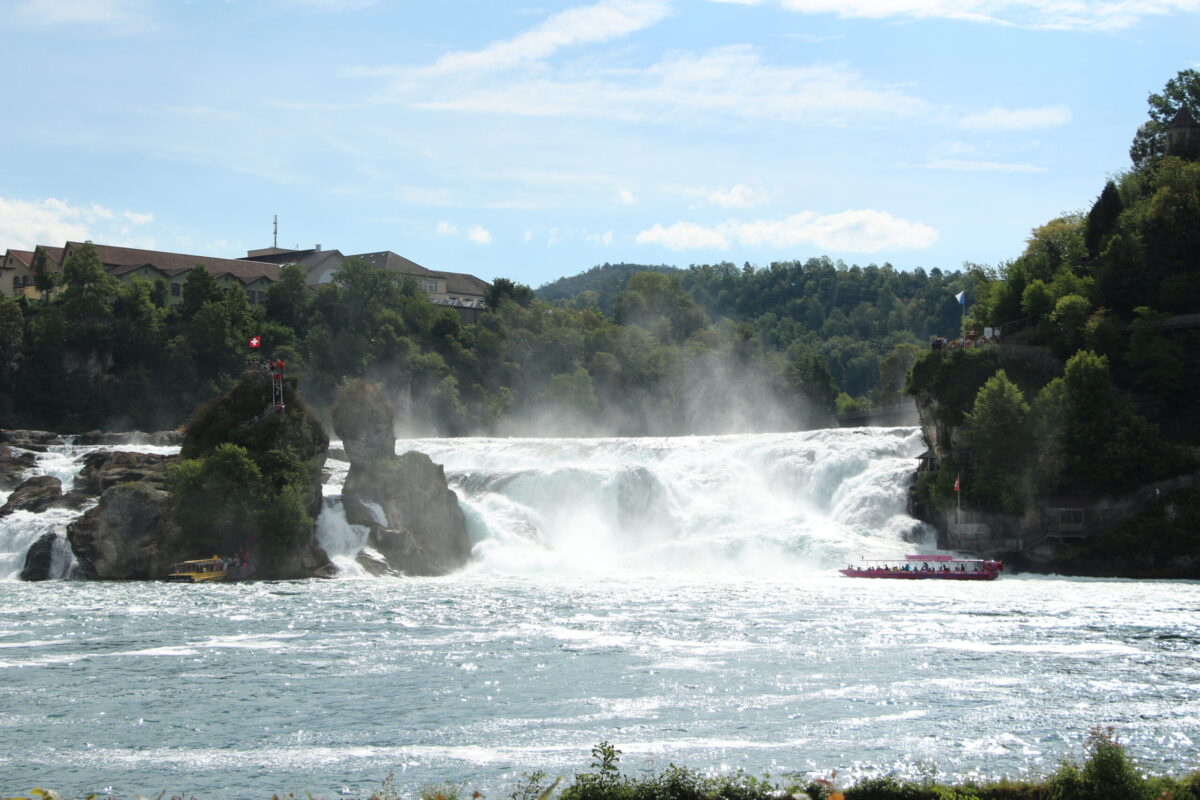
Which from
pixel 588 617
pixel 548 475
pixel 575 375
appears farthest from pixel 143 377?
pixel 588 617

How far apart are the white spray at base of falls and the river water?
30 centimetres

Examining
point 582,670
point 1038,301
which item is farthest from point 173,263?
point 582,670

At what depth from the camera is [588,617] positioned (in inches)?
1652

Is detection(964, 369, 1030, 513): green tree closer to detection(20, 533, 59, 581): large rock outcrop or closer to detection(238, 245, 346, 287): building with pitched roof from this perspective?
detection(20, 533, 59, 581): large rock outcrop

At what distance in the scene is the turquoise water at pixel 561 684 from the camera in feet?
79.4

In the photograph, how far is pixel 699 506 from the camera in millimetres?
64375

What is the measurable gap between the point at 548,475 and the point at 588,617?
23724 millimetres

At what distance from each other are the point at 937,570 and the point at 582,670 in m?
25.1

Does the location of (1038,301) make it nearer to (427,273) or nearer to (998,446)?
(998,446)

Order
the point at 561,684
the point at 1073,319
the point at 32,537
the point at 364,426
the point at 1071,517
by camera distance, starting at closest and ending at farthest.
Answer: the point at 561,684
the point at 32,537
the point at 1071,517
the point at 364,426
the point at 1073,319

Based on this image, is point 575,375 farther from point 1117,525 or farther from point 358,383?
point 1117,525

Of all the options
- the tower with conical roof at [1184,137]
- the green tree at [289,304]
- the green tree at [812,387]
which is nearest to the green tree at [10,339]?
the green tree at [289,304]

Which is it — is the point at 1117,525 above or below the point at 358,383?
below

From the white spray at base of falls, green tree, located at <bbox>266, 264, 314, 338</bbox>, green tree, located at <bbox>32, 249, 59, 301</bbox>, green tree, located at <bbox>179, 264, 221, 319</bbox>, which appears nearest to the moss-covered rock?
the white spray at base of falls
